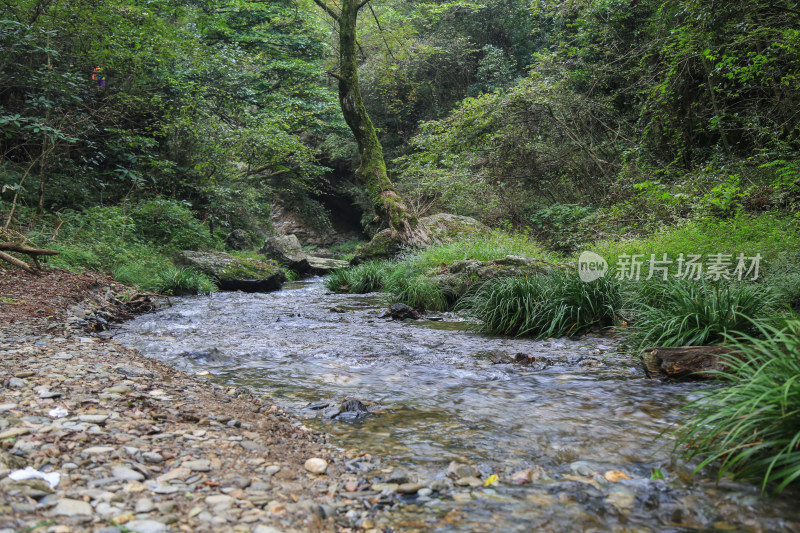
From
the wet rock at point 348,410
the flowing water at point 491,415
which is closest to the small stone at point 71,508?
the flowing water at point 491,415

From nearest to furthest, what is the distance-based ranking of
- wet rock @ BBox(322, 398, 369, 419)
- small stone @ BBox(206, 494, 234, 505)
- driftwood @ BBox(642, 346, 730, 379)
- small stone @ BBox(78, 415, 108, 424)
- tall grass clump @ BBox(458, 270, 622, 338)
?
small stone @ BBox(206, 494, 234, 505) → small stone @ BBox(78, 415, 108, 424) → wet rock @ BBox(322, 398, 369, 419) → driftwood @ BBox(642, 346, 730, 379) → tall grass clump @ BBox(458, 270, 622, 338)

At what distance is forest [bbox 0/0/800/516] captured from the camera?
16.9 feet

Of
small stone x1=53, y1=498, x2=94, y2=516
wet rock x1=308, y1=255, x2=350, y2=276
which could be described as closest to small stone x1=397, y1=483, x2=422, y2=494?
small stone x1=53, y1=498, x2=94, y2=516

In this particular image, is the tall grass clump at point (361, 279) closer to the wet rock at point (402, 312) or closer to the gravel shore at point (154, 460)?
the wet rock at point (402, 312)

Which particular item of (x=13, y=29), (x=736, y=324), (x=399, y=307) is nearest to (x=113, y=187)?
Answer: (x=13, y=29)

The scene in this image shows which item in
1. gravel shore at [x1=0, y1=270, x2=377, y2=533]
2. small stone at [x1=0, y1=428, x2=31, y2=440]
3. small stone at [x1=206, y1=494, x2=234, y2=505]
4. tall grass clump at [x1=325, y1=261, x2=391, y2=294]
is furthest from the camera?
tall grass clump at [x1=325, y1=261, x2=391, y2=294]

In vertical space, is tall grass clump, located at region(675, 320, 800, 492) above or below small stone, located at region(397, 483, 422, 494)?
above

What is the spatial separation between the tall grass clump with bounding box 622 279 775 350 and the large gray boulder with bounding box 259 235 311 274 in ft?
45.2

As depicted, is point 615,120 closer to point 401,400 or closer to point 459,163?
point 459,163

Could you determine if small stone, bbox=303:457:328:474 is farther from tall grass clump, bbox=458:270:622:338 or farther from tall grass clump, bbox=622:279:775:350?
tall grass clump, bbox=458:270:622:338

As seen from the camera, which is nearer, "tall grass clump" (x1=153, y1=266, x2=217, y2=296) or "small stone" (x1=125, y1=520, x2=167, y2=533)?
"small stone" (x1=125, y1=520, x2=167, y2=533)

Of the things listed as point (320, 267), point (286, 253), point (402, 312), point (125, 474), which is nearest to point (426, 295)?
point (402, 312)

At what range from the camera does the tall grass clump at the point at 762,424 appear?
6.73 ft

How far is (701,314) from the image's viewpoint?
4.36 metres
